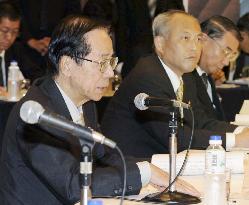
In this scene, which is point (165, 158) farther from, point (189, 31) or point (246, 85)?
point (246, 85)

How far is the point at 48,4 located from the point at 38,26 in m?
0.25

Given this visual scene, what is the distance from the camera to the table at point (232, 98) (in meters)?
6.64

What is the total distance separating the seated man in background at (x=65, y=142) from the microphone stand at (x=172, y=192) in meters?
0.04

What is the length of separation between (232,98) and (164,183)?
4.07m

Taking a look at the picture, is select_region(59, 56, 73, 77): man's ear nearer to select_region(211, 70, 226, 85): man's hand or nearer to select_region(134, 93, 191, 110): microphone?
select_region(134, 93, 191, 110): microphone

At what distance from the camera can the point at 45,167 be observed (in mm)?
2549

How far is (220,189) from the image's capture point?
252cm

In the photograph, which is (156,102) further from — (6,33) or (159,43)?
(6,33)

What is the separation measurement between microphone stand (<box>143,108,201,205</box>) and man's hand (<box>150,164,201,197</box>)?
25 millimetres

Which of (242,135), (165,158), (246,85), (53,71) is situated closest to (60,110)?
(53,71)

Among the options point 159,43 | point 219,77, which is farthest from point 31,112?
point 219,77

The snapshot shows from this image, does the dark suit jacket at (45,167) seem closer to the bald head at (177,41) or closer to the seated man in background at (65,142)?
the seated man in background at (65,142)

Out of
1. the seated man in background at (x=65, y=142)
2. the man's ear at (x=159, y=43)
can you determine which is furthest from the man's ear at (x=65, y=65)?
the man's ear at (x=159, y=43)

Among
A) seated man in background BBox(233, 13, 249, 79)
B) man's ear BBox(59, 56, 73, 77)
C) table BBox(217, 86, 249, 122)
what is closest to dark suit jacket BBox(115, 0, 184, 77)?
seated man in background BBox(233, 13, 249, 79)
